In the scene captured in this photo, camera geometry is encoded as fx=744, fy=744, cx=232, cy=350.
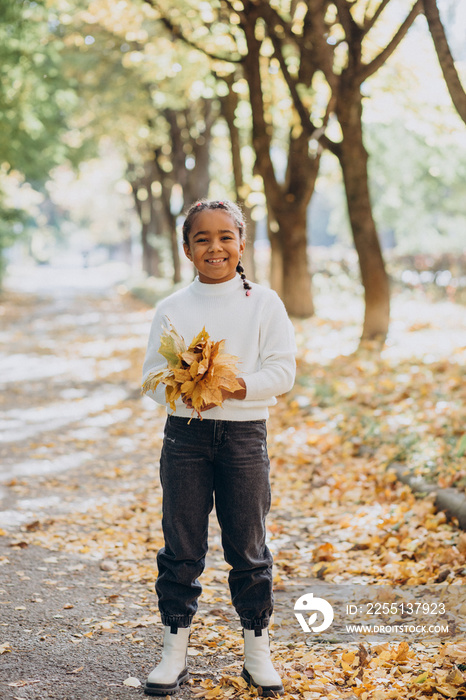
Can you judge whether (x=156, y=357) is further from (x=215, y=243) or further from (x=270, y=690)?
(x=270, y=690)

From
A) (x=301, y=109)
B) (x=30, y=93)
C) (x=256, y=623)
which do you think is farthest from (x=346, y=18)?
(x=30, y=93)

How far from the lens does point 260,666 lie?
3.13 meters

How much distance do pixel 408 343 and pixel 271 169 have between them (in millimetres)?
3982

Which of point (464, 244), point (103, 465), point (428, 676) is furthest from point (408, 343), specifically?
point (464, 244)

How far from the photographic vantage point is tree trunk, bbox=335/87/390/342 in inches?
403

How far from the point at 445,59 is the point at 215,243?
4.72m

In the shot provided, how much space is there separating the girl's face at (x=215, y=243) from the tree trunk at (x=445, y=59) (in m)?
4.40

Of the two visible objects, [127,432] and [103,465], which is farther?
[127,432]

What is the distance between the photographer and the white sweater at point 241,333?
3.07 m

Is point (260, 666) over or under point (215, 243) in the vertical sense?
under

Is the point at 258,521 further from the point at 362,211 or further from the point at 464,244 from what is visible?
the point at 464,244

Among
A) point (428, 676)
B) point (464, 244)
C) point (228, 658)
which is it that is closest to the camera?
point (428, 676)

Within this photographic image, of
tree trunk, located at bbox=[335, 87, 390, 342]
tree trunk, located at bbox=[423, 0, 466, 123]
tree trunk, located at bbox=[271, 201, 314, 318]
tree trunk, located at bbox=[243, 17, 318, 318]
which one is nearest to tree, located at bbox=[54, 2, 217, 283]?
tree trunk, located at bbox=[243, 17, 318, 318]

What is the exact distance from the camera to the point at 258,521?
311 cm
